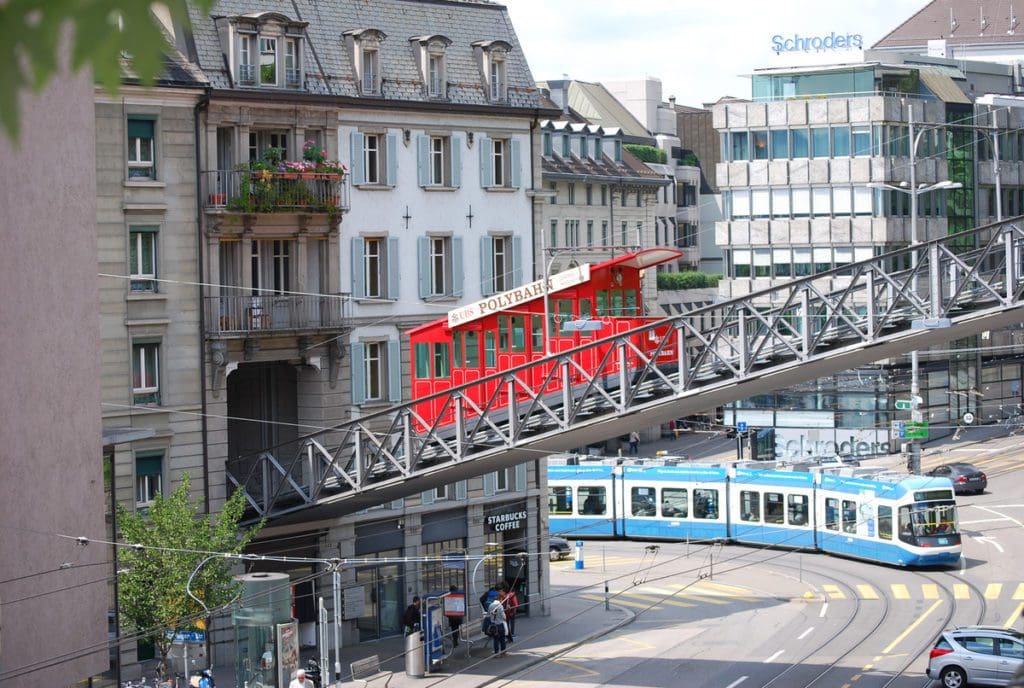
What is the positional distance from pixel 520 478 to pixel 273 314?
10.5 m

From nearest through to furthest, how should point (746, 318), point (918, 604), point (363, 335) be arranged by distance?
point (746, 318), point (363, 335), point (918, 604)

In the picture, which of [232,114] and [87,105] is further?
[232,114]

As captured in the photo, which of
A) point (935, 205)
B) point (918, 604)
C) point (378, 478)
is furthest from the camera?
point (935, 205)

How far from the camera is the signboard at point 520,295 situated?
38062 mm

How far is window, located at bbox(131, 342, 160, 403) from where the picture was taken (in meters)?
37.2

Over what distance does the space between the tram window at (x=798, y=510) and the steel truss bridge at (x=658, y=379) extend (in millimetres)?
18139

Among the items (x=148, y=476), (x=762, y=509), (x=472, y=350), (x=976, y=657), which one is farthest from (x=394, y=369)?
(x=762, y=509)

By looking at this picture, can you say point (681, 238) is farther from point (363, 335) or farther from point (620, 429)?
point (620, 429)

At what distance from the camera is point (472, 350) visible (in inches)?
1547

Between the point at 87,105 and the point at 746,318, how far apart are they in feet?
39.7

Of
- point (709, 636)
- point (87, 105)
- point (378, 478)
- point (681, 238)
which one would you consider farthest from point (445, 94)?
point (681, 238)

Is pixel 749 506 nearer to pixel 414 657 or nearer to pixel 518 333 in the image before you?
pixel 518 333

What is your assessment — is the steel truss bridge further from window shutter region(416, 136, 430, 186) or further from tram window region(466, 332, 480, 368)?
window shutter region(416, 136, 430, 186)

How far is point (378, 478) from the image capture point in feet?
120
